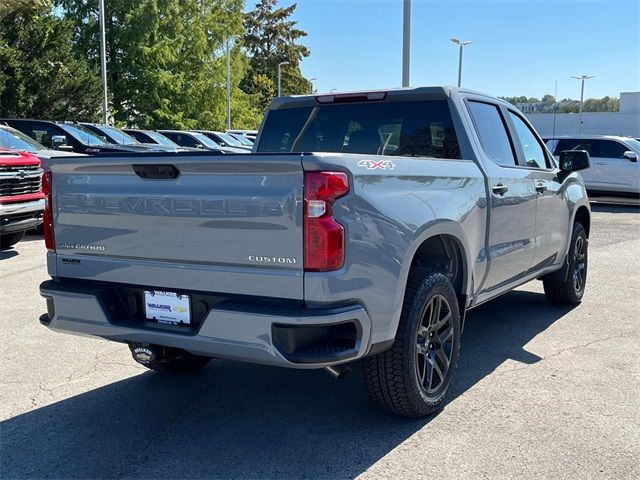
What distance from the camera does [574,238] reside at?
20.8 feet

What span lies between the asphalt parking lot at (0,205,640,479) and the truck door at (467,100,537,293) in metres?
0.70

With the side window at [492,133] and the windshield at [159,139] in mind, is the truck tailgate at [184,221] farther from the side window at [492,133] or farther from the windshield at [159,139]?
the windshield at [159,139]

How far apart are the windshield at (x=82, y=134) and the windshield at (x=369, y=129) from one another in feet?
32.0

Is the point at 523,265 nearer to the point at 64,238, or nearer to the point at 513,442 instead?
the point at 513,442

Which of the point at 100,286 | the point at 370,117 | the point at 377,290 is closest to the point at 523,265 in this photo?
the point at 370,117

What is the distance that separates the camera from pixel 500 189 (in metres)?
4.57

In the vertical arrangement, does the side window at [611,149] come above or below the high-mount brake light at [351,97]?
below

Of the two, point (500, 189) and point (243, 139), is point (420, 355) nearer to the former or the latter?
point (500, 189)


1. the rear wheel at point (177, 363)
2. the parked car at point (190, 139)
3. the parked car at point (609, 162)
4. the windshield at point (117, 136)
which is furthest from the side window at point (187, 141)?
the rear wheel at point (177, 363)

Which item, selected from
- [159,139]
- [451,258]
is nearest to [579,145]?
[159,139]

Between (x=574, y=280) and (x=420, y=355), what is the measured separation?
3245 mm

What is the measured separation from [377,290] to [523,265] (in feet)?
7.58

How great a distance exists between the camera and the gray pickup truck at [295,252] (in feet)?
9.91

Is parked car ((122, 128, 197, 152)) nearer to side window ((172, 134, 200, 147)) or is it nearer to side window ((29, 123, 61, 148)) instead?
side window ((172, 134, 200, 147))
